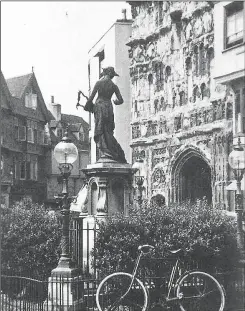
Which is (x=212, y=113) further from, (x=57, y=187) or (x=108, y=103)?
(x=108, y=103)

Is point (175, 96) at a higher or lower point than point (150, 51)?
lower

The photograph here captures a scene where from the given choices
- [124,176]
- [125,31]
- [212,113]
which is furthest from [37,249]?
[125,31]

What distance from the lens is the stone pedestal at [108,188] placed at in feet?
38.6

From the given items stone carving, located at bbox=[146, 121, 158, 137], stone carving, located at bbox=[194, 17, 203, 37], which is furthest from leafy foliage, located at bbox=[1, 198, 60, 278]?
stone carving, located at bbox=[146, 121, 158, 137]

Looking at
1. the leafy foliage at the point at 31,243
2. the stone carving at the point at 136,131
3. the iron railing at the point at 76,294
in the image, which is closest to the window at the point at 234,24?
the leafy foliage at the point at 31,243

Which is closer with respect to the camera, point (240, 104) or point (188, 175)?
point (240, 104)

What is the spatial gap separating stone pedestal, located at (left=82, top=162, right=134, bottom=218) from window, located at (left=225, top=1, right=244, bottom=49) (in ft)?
19.6

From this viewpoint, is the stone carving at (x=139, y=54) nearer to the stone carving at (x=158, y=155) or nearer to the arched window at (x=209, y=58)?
the stone carving at (x=158, y=155)

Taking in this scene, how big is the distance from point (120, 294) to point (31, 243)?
4.05m

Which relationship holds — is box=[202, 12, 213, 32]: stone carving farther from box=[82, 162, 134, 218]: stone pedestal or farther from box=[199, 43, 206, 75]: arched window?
box=[82, 162, 134, 218]: stone pedestal

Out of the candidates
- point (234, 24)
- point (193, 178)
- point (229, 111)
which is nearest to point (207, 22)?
point (229, 111)

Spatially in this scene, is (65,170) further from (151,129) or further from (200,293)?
(151,129)

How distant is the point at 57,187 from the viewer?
101 ft

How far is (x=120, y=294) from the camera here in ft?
31.1
